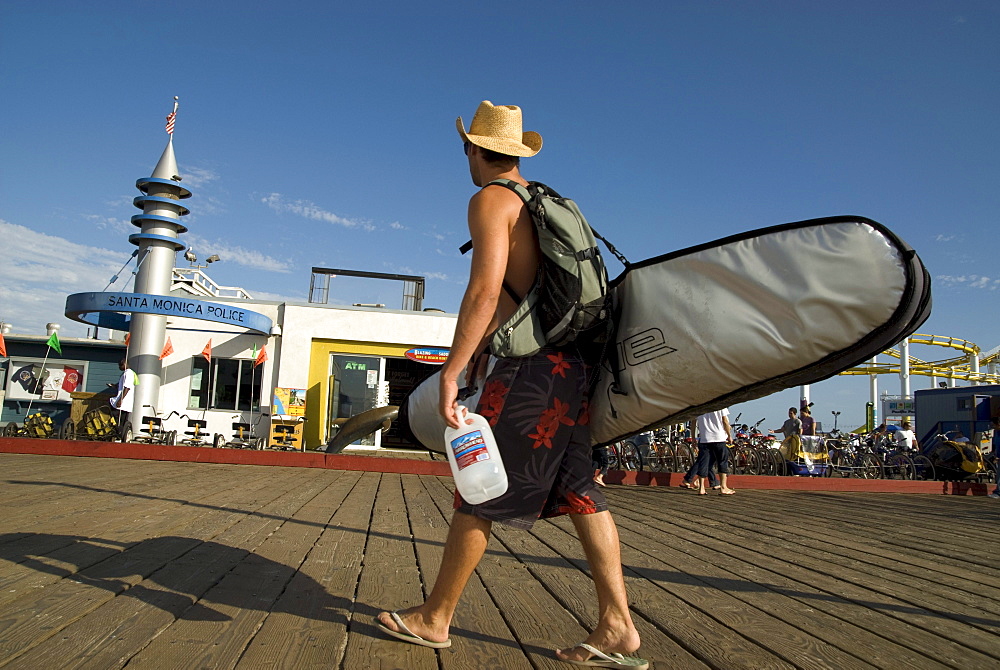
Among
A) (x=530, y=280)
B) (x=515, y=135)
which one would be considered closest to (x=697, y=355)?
(x=530, y=280)

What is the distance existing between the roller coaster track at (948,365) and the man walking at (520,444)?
50562mm

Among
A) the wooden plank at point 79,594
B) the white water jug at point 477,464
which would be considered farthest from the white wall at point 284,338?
the white water jug at point 477,464

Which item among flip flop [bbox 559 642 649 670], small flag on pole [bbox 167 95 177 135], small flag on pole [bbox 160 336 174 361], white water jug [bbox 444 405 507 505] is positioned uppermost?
small flag on pole [bbox 167 95 177 135]

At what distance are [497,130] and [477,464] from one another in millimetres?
1086

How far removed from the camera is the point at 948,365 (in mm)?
54156

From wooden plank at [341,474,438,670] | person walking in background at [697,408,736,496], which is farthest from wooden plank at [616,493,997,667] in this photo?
person walking in background at [697,408,736,496]

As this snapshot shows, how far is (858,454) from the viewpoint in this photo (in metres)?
15.5

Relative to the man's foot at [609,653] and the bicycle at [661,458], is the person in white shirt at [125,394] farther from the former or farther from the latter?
the man's foot at [609,653]

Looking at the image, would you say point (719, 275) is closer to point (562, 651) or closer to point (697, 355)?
point (697, 355)

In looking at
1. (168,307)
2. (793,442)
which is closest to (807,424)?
(793,442)

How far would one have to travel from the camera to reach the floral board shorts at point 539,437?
2.08 metres

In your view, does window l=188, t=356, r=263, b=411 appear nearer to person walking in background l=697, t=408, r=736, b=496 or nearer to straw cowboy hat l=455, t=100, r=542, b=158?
person walking in background l=697, t=408, r=736, b=496

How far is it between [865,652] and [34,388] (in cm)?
2352

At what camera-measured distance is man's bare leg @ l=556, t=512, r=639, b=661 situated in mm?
2070
